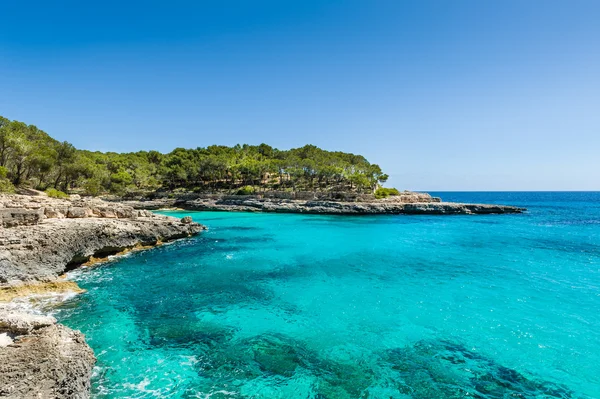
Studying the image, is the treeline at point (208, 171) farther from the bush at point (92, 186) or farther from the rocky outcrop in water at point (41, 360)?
the rocky outcrop in water at point (41, 360)

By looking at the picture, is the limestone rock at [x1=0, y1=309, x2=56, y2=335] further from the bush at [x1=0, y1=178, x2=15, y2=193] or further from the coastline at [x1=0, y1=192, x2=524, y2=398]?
the bush at [x1=0, y1=178, x2=15, y2=193]

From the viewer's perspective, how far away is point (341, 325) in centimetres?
1353

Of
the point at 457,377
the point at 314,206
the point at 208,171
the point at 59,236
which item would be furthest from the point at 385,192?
the point at 457,377

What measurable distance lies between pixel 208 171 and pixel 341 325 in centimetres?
8227

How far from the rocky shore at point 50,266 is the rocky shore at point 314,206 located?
34.3m

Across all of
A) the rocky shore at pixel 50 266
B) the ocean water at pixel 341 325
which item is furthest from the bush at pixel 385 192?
the rocky shore at pixel 50 266

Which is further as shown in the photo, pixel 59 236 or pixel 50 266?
pixel 59 236

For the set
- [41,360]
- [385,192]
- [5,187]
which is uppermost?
[385,192]

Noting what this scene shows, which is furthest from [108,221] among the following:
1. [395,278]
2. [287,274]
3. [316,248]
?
[395,278]

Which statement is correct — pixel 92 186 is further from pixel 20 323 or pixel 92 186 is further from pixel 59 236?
pixel 20 323

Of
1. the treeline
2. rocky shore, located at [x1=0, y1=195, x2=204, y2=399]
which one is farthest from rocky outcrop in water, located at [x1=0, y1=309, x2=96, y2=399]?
A: the treeline

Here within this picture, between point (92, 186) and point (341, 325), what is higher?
point (92, 186)

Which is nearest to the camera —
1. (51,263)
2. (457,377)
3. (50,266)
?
(457,377)

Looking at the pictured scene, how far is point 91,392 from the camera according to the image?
8766 millimetres
